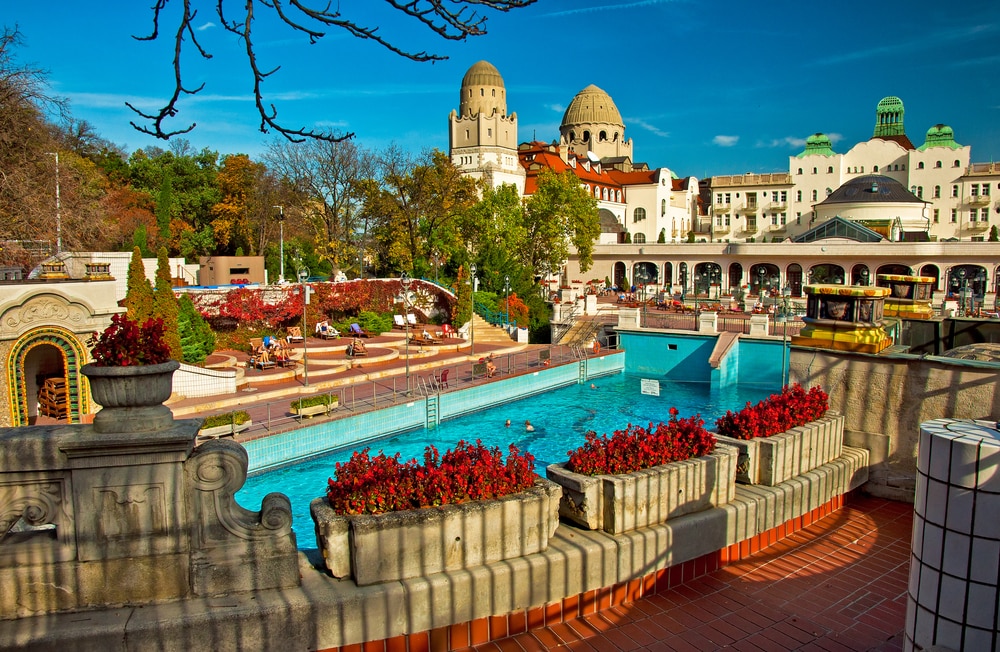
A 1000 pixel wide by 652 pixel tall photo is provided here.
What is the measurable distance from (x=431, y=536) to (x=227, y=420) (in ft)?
34.8

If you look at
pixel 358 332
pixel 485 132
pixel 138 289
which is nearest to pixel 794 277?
pixel 485 132

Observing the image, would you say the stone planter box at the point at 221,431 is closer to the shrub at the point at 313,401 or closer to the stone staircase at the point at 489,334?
the shrub at the point at 313,401

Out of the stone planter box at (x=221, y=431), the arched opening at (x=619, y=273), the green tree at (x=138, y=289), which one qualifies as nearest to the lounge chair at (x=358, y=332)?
the green tree at (x=138, y=289)

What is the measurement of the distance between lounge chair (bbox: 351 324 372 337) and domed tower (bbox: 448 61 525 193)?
98.7ft

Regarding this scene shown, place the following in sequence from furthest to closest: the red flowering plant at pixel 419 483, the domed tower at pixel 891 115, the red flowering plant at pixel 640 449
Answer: the domed tower at pixel 891 115
the red flowering plant at pixel 640 449
the red flowering plant at pixel 419 483

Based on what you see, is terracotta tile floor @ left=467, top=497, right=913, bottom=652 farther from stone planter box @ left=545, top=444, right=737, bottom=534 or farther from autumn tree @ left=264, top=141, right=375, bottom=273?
autumn tree @ left=264, top=141, right=375, bottom=273

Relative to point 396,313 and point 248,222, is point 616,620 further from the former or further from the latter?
point 248,222

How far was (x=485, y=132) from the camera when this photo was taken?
57.8m

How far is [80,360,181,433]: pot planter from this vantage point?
13.0 feet

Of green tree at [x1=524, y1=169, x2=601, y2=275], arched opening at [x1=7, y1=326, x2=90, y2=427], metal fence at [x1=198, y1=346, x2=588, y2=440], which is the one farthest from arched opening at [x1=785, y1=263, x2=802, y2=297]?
arched opening at [x1=7, y1=326, x2=90, y2=427]

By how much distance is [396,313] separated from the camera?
105 ft

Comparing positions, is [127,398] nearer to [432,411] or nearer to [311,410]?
[311,410]

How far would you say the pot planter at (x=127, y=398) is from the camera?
3955 millimetres

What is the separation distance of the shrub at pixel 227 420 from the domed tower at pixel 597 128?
234 feet
